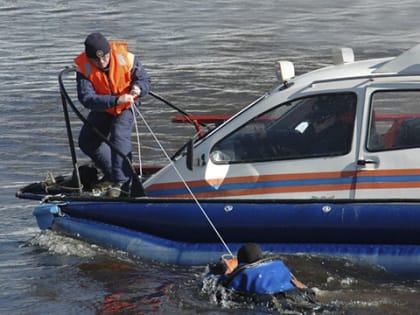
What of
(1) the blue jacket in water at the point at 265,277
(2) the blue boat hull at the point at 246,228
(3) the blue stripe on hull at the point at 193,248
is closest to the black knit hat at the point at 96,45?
(2) the blue boat hull at the point at 246,228

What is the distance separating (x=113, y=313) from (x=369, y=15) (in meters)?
13.9

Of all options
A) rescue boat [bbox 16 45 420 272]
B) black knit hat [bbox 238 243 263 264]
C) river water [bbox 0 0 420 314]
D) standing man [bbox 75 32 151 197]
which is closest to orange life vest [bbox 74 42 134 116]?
standing man [bbox 75 32 151 197]

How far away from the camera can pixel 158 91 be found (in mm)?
16016

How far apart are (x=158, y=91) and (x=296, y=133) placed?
297 inches

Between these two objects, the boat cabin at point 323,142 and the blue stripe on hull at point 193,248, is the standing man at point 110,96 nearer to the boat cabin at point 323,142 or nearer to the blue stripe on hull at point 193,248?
the blue stripe on hull at point 193,248

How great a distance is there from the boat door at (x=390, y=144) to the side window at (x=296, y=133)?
151mm

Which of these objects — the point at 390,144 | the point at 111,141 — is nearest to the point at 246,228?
the point at 390,144

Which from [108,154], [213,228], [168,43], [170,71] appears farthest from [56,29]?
[213,228]

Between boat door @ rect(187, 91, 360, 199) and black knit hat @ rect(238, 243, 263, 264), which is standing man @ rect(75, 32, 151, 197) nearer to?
boat door @ rect(187, 91, 360, 199)

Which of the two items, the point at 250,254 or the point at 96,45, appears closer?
the point at 250,254

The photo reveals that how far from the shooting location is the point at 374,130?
8.42 metres

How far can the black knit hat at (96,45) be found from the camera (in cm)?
910

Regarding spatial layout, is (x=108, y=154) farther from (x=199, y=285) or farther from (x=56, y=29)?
(x=56, y=29)

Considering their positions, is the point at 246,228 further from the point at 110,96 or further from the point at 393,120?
the point at 110,96
